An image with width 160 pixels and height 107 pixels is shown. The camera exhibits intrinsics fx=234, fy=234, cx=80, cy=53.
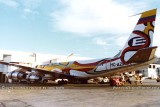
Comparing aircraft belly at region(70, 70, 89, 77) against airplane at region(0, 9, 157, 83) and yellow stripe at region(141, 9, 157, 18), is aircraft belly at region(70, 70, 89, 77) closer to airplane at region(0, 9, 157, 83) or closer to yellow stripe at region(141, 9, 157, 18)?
airplane at region(0, 9, 157, 83)

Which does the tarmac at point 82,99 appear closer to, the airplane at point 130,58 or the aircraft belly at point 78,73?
the airplane at point 130,58

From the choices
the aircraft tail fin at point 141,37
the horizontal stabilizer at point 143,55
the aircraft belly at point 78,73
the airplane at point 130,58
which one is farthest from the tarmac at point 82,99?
the aircraft belly at point 78,73

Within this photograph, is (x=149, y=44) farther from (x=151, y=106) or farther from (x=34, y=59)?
(x=34, y=59)

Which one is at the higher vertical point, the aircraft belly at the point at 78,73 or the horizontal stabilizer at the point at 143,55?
the horizontal stabilizer at the point at 143,55

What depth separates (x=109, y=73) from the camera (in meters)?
33.2

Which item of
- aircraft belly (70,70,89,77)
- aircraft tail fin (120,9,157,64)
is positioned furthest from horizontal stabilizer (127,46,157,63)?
aircraft belly (70,70,89,77)

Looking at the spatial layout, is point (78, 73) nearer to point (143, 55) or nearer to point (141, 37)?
point (141, 37)

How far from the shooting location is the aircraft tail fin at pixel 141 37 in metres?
29.6

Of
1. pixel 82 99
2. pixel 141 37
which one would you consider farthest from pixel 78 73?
pixel 82 99

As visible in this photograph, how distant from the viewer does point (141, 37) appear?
30.4m

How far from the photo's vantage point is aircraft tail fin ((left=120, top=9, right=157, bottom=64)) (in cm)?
2964

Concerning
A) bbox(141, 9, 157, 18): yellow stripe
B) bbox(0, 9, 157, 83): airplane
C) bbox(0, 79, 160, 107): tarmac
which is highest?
bbox(141, 9, 157, 18): yellow stripe

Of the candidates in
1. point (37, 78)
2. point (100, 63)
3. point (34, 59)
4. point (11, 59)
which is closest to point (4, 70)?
point (11, 59)

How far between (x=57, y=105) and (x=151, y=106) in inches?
204
